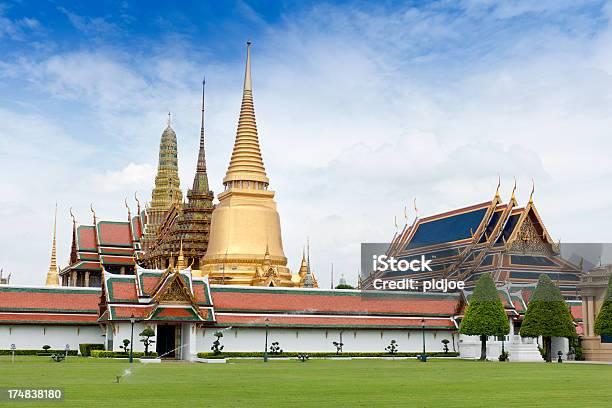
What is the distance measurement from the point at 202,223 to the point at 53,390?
58861 mm

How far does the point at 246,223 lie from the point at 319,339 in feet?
63.5

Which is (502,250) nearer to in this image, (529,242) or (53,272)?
(529,242)

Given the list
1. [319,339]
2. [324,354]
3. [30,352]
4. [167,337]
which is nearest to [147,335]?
[167,337]

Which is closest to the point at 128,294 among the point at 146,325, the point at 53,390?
the point at 146,325

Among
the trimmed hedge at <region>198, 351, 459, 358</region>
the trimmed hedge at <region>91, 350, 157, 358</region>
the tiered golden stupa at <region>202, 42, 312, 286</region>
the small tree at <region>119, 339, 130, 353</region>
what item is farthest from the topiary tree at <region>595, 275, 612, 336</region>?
the tiered golden stupa at <region>202, 42, 312, 286</region>

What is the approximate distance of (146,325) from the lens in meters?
48.5

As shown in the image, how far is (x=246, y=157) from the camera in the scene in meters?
71.8

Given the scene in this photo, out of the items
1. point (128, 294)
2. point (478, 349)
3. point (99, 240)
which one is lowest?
point (478, 349)

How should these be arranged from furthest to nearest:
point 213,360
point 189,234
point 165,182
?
point 165,182
point 189,234
point 213,360

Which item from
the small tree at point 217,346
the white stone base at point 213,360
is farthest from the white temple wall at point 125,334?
the white stone base at point 213,360

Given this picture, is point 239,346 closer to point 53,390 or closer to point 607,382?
point 607,382

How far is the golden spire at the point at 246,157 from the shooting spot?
235ft

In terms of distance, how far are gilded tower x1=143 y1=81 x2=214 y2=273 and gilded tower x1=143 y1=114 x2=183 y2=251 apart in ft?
74.0

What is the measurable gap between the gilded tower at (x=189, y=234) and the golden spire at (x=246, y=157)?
699 centimetres
